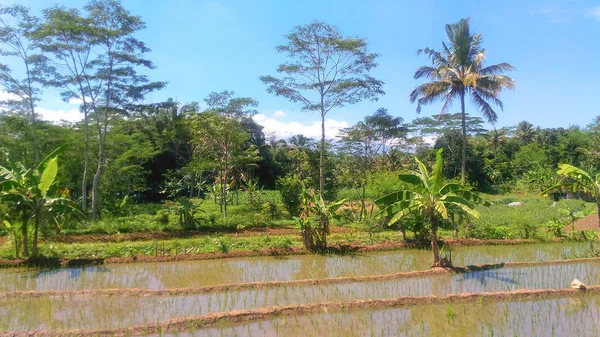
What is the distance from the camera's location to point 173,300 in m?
9.21

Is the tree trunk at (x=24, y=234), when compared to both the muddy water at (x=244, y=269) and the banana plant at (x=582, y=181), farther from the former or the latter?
the banana plant at (x=582, y=181)

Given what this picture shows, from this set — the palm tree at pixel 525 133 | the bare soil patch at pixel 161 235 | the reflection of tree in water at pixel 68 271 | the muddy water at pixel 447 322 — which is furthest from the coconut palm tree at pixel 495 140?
the reflection of tree in water at pixel 68 271

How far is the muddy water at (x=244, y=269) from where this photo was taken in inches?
428

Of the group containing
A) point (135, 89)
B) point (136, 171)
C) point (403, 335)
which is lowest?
point (403, 335)

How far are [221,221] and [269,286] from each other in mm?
9812

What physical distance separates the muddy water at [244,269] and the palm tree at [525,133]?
49654 millimetres

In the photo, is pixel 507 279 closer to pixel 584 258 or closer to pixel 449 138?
pixel 584 258

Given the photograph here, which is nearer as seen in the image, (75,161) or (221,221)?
(221,221)

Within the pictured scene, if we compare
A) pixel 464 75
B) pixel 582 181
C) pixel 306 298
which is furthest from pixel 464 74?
pixel 306 298

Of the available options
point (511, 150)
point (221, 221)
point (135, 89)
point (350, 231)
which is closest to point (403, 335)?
point (350, 231)

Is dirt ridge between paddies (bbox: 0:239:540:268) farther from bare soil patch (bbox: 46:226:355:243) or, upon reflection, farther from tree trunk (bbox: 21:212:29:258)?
bare soil patch (bbox: 46:226:355:243)

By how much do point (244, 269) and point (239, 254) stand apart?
6.12 feet

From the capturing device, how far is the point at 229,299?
930 cm

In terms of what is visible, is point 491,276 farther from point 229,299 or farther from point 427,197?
point 229,299
